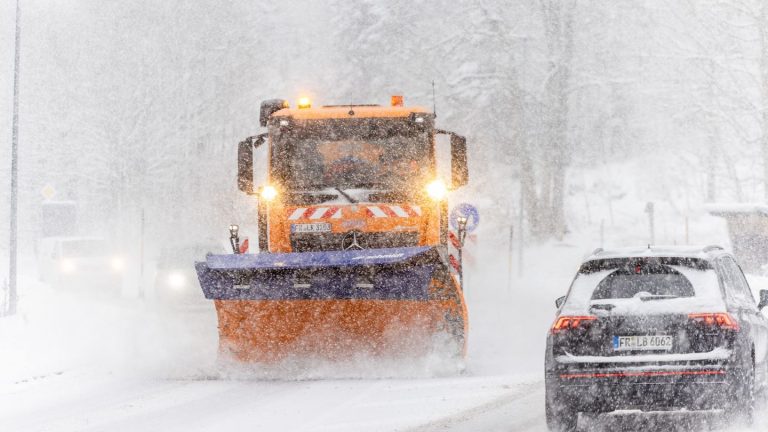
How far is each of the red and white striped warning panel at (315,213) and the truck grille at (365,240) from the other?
192mm

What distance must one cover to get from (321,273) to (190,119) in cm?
3761

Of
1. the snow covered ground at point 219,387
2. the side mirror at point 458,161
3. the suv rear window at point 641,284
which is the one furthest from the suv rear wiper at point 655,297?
the side mirror at point 458,161

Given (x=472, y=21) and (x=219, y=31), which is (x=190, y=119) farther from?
(x=472, y=21)

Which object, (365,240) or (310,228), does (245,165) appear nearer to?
(310,228)

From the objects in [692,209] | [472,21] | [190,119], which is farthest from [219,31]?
[692,209]

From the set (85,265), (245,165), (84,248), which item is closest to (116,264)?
(85,265)

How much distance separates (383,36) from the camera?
167ft

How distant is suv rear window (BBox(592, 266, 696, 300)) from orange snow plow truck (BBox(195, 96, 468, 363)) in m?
3.09

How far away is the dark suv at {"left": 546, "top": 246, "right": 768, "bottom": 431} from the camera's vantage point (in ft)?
26.7

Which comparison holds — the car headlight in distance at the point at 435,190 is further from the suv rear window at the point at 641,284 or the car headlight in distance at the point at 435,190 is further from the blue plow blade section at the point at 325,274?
the suv rear window at the point at 641,284

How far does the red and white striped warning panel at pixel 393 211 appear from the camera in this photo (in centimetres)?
1252

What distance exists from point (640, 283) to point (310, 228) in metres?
4.93

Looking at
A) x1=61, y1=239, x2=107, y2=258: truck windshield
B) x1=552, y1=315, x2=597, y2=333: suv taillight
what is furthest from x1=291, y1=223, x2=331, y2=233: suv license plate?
x1=61, y1=239, x2=107, y2=258: truck windshield

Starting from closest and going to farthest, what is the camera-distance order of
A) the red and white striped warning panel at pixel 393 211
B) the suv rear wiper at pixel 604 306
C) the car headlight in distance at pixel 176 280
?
the suv rear wiper at pixel 604 306 < the red and white striped warning panel at pixel 393 211 < the car headlight in distance at pixel 176 280
